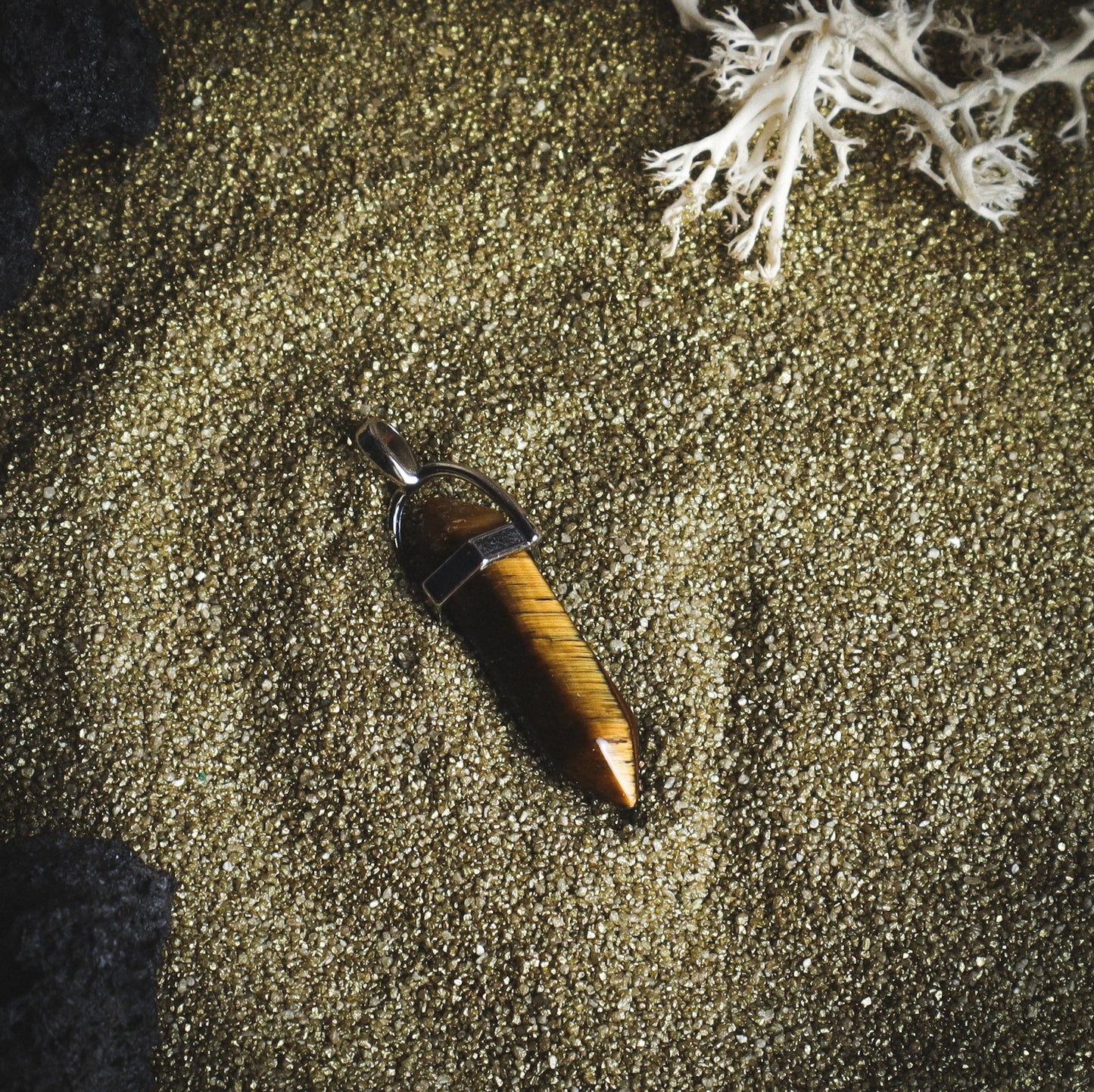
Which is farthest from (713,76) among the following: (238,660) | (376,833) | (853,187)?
(376,833)

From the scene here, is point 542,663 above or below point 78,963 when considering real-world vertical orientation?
below

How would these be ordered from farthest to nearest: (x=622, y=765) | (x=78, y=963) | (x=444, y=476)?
1. (x=444, y=476)
2. (x=622, y=765)
3. (x=78, y=963)

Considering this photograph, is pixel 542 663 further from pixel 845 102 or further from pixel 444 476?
pixel 845 102

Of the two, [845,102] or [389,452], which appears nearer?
[389,452]

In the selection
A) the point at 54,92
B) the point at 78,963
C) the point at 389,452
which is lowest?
the point at 78,963

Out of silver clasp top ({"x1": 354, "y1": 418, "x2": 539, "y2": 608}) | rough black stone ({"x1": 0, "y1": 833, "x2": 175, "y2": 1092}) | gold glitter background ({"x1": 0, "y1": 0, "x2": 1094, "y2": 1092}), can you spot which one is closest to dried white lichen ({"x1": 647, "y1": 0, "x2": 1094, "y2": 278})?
gold glitter background ({"x1": 0, "y1": 0, "x2": 1094, "y2": 1092})

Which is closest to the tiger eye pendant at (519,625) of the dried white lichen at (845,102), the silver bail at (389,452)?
the silver bail at (389,452)

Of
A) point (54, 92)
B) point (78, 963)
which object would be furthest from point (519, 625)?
point (54, 92)

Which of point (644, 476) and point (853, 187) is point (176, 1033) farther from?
point (853, 187)
